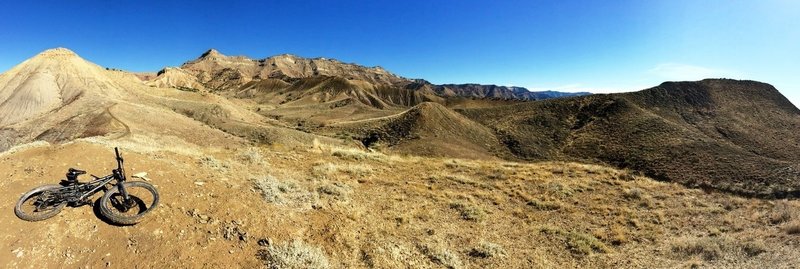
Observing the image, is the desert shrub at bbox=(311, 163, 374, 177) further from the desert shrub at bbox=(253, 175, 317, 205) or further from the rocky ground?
the desert shrub at bbox=(253, 175, 317, 205)

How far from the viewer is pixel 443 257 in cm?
1141

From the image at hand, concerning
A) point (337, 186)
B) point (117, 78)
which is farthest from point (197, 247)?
point (117, 78)

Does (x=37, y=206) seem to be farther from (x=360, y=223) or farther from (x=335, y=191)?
(x=335, y=191)

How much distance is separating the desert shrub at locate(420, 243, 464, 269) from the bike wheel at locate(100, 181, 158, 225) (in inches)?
304

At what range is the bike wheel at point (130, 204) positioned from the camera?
9.05 meters

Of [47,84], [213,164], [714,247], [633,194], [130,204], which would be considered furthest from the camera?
[47,84]

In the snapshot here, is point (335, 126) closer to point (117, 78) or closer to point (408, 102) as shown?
point (117, 78)

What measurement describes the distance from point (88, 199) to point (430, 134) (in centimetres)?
4615

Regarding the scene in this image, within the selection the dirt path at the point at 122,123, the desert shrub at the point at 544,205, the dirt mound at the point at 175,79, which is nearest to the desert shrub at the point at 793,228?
the desert shrub at the point at 544,205

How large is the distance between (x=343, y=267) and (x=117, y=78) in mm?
71095

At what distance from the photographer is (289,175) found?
17.6m

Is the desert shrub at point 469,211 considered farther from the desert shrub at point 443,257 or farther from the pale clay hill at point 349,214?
the desert shrub at point 443,257

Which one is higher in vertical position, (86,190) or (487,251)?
(86,190)

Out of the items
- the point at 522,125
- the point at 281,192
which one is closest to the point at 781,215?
the point at 281,192
